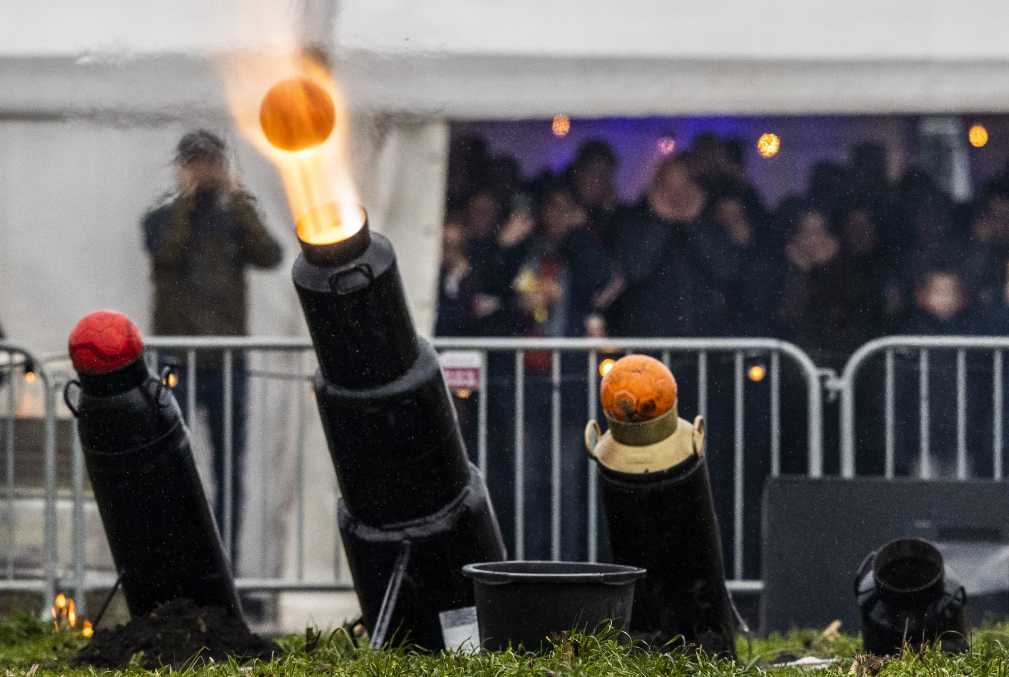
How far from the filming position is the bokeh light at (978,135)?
23.6 ft

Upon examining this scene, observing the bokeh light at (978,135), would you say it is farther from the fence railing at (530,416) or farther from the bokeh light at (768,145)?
the fence railing at (530,416)

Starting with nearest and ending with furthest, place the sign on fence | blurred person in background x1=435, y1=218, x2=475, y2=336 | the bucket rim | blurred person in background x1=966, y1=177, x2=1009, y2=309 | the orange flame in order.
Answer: the bucket rim → the orange flame → the sign on fence → blurred person in background x1=435, y1=218, x2=475, y2=336 → blurred person in background x1=966, y1=177, x2=1009, y2=309

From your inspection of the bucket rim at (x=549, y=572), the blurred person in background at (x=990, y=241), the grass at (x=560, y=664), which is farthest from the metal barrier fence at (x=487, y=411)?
the bucket rim at (x=549, y=572)

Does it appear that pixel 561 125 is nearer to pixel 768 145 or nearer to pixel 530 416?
pixel 768 145

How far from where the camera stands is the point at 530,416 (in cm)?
693

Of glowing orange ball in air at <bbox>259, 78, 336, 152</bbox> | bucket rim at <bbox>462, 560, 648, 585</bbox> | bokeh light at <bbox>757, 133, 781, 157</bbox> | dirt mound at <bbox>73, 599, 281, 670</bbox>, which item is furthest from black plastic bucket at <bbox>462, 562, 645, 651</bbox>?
bokeh light at <bbox>757, 133, 781, 157</bbox>

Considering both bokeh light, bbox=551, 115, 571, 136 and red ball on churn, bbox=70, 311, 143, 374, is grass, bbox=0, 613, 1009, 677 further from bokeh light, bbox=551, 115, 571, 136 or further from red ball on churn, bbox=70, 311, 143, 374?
bokeh light, bbox=551, 115, 571, 136

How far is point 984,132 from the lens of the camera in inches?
284

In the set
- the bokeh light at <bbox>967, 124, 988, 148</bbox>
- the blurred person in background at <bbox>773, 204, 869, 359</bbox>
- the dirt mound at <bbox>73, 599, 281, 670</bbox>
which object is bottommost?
the dirt mound at <bbox>73, 599, 281, 670</bbox>

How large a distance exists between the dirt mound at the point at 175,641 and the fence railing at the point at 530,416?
1.81m

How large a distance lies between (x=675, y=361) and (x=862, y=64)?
168cm

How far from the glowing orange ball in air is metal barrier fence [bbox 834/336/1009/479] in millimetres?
3324

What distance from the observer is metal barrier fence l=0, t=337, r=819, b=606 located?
665 centimetres

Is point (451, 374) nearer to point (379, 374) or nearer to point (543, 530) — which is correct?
point (543, 530)
